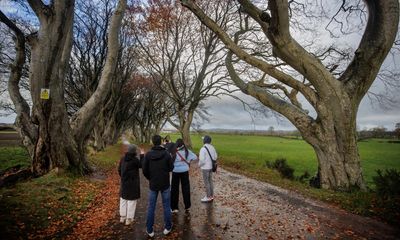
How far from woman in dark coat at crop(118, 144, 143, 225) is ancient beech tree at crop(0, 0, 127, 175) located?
16.5 ft

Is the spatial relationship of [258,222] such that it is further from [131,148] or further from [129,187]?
[131,148]

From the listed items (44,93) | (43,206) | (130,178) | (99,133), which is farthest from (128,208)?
(99,133)

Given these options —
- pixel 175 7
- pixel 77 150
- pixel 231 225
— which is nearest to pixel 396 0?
pixel 231 225

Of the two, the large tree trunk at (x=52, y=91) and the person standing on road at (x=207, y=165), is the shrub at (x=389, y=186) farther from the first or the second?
the large tree trunk at (x=52, y=91)

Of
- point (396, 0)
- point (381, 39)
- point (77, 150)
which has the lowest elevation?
point (77, 150)

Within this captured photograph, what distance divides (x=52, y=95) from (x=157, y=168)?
6.00 meters

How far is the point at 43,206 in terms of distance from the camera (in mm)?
6477

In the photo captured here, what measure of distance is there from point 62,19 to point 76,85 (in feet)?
60.1

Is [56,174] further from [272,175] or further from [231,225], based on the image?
[272,175]

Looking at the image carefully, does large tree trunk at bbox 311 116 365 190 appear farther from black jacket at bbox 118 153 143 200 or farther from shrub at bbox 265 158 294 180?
black jacket at bbox 118 153 143 200

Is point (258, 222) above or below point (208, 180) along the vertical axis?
below

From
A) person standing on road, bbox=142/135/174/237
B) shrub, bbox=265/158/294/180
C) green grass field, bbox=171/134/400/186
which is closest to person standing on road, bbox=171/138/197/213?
person standing on road, bbox=142/135/174/237

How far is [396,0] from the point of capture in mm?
8781

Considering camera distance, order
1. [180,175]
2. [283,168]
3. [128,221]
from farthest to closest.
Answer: [283,168] < [180,175] < [128,221]
